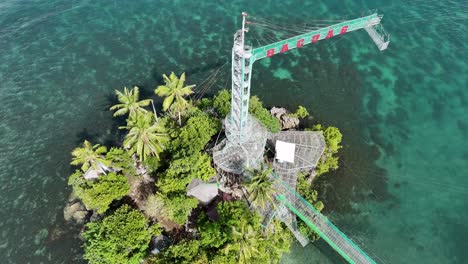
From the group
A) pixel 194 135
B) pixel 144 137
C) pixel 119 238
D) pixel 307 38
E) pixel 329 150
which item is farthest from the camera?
pixel 329 150

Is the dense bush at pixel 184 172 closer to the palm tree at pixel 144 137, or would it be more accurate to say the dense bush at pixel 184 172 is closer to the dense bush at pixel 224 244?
the palm tree at pixel 144 137

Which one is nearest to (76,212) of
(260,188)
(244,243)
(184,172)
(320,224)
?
(184,172)

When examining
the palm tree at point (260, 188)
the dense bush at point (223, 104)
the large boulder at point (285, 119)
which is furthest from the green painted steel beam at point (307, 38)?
the large boulder at point (285, 119)

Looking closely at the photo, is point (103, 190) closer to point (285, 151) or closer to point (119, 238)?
point (119, 238)

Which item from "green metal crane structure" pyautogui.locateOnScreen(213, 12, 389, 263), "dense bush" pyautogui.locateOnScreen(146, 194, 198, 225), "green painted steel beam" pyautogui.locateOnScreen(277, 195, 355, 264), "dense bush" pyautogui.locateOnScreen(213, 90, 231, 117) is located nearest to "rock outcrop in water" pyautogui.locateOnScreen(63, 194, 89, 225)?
"dense bush" pyautogui.locateOnScreen(146, 194, 198, 225)

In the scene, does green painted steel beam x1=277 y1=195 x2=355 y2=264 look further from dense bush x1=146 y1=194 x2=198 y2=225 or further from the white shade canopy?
dense bush x1=146 y1=194 x2=198 y2=225
